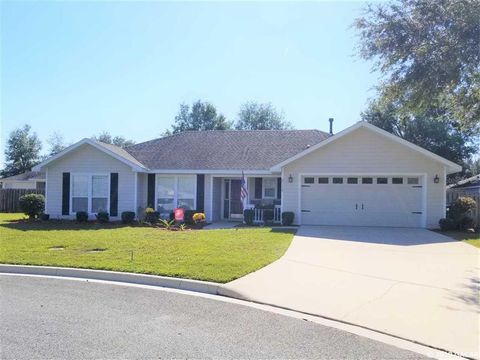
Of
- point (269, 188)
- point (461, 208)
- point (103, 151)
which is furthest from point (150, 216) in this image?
point (461, 208)

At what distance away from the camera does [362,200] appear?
19328mm

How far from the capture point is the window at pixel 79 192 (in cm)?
2164

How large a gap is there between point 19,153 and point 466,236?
58.7 m

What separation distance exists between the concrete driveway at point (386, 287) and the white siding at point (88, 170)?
10908 millimetres

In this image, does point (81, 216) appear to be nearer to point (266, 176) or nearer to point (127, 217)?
point (127, 217)

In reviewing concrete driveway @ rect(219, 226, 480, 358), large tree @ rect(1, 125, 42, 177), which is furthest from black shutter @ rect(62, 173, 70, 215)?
large tree @ rect(1, 125, 42, 177)

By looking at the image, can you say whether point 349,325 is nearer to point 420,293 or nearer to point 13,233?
point 420,293

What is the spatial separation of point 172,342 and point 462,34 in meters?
10.8

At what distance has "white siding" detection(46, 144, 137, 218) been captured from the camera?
21323 mm

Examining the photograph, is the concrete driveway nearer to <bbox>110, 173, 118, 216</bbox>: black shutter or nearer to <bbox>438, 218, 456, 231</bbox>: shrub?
<bbox>438, 218, 456, 231</bbox>: shrub

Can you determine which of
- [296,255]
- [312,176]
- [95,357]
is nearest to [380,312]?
[95,357]

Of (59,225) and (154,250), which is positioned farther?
(59,225)

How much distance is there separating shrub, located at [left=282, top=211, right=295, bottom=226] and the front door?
3.99m

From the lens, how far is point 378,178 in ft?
63.3
